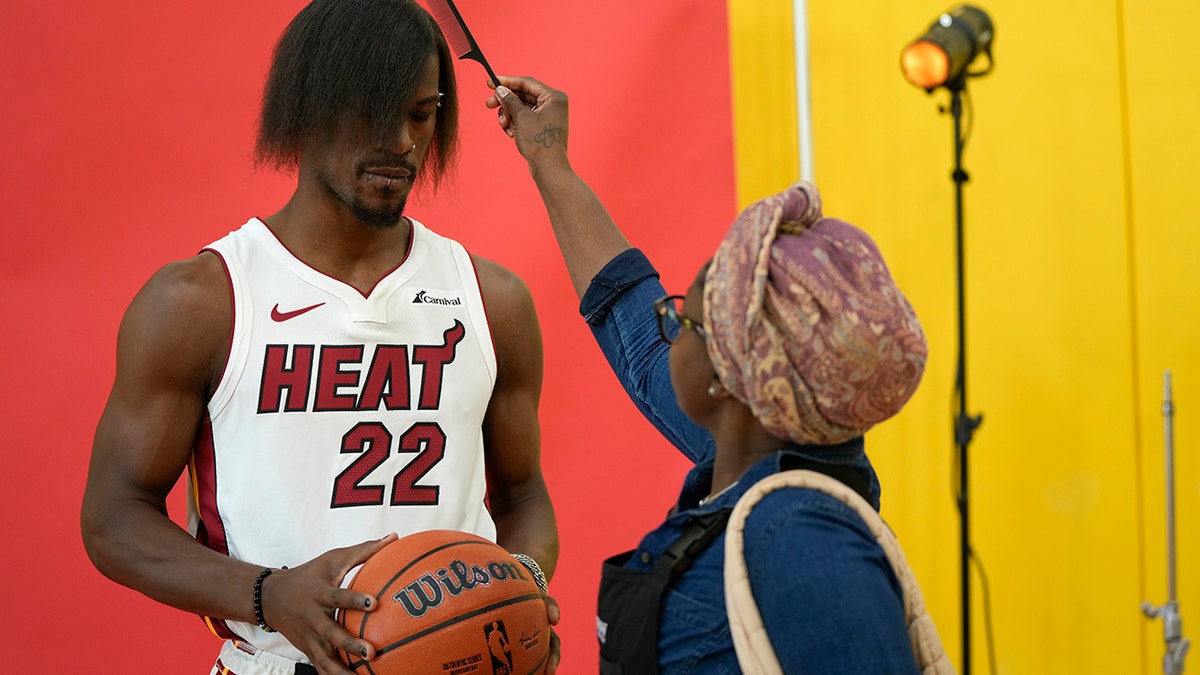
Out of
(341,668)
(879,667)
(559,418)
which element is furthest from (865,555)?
(559,418)

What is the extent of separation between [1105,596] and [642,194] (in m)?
1.54

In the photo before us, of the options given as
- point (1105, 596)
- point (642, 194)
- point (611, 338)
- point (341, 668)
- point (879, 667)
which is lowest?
point (1105, 596)

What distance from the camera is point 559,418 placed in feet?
9.76

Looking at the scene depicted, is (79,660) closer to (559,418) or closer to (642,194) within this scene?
(559,418)

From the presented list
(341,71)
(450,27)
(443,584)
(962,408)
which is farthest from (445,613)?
(962,408)

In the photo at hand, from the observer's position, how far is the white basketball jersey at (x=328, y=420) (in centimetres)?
166

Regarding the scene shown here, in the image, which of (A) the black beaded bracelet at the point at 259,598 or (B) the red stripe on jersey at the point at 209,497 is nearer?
(A) the black beaded bracelet at the point at 259,598

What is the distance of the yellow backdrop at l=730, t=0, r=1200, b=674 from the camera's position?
2984mm

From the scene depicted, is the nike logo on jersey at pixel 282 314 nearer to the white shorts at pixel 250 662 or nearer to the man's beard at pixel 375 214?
the man's beard at pixel 375 214

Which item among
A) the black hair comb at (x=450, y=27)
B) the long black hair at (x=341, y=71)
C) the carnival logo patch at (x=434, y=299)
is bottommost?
the carnival logo patch at (x=434, y=299)

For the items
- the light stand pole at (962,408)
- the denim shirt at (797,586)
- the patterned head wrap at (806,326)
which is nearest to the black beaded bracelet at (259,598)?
the denim shirt at (797,586)

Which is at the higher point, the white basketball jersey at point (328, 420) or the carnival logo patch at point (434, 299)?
the carnival logo patch at point (434, 299)

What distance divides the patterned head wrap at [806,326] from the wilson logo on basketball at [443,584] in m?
0.49

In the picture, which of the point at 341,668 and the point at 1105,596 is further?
the point at 1105,596
